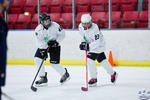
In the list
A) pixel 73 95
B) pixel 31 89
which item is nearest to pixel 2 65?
pixel 73 95

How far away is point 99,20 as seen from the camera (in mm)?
7812

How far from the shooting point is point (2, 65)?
7.55 ft

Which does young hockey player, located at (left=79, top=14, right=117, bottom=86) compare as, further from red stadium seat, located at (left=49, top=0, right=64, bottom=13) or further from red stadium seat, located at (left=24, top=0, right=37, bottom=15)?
red stadium seat, located at (left=24, top=0, right=37, bottom=15)

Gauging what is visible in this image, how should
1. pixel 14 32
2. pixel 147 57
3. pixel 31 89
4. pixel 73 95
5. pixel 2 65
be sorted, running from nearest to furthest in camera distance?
pixel 2 65 < pixel 73 95 < pixel 31 89 < pixel 147 57 < pixel 14 32

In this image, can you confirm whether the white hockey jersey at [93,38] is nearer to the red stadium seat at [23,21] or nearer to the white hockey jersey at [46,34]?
the white hockey jersey at [46,34]

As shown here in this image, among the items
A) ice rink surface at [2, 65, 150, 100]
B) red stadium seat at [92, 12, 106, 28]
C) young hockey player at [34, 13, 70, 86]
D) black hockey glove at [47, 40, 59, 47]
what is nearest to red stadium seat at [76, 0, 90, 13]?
red stadium seat at [92, 12, 106, 28]

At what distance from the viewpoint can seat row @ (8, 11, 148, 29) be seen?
24.7ft

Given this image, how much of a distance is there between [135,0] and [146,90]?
404 cm

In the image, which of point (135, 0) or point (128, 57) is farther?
point (135, 0)

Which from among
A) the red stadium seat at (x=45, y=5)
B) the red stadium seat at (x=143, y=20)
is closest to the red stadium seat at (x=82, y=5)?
the red stadium seat at (x=45, y=5)

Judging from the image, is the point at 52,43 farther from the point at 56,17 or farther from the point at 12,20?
the point at 12,20

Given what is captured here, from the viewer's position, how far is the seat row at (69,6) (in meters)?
8.28

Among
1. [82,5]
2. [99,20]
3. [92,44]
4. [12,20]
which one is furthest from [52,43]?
[82,5]

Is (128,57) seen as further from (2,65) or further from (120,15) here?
(2,65)
